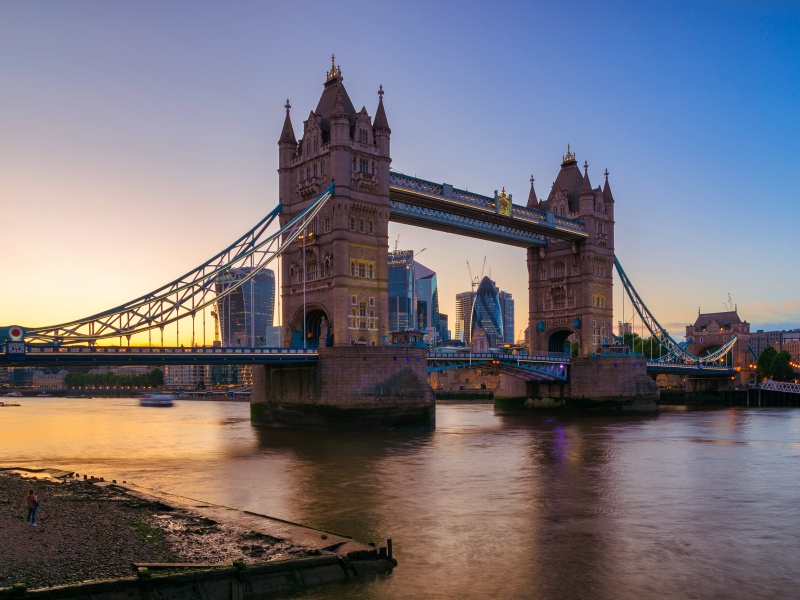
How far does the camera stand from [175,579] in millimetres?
13250

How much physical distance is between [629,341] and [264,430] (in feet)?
270

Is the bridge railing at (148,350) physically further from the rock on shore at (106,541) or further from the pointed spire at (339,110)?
the pointed spire at (339,110)

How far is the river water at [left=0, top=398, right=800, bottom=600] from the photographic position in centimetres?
1579

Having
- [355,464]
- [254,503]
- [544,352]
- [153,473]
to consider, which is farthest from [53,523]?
[544,352]

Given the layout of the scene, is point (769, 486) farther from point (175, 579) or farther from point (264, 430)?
point (264, 430)

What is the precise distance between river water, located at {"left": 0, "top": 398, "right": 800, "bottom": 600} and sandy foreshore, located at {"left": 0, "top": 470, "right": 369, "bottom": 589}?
2080mm

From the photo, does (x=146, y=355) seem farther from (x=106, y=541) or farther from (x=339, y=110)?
(x=106, y=541)

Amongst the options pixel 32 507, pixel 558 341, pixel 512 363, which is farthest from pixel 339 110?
pixel 558 341

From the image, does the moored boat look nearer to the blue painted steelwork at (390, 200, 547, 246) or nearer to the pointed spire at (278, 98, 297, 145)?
the blue painted steelwork at (390, 200, 547, 246)

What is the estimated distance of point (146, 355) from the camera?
128 ft

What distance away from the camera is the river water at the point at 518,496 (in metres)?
15.8

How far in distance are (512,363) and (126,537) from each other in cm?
4788

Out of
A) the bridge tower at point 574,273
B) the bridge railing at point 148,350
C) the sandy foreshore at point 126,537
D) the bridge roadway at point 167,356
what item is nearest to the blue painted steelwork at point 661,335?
the bridge tower at point 574,273

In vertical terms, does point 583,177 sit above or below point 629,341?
above
